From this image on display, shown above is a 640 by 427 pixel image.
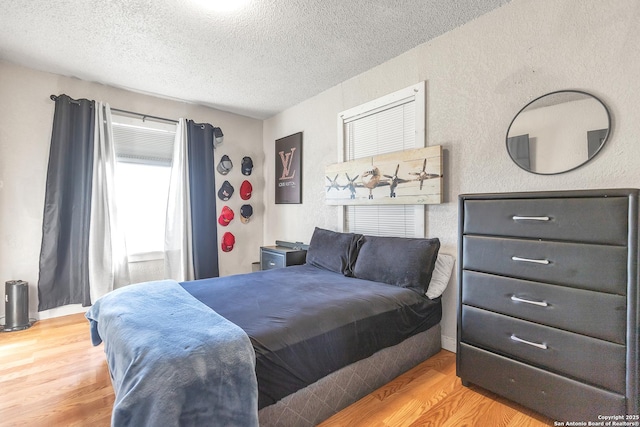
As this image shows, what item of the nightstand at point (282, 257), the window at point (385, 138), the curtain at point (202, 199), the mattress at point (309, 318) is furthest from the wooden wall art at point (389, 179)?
the curtain at point (202, 199)

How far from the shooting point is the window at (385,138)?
8.35 feet

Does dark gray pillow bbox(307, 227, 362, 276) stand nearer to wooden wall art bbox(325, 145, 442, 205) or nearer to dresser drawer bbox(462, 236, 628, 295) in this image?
wooden wall art bbox(325, 145, 442, 205)

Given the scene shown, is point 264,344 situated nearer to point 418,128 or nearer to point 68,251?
point 418,128

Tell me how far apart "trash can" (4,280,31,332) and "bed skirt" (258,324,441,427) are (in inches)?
116

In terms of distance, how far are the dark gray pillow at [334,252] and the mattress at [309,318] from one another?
22 cm

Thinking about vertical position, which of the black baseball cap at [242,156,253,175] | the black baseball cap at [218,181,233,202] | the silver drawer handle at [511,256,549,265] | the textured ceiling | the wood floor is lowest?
the wood floor

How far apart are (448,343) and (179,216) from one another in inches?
129

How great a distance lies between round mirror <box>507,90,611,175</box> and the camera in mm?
1676

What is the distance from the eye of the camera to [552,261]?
1470 mm

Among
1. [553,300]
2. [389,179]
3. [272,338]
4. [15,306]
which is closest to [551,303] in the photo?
[553,300]

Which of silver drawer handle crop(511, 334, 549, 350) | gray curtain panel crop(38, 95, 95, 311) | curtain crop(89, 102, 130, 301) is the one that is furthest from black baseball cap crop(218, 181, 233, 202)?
silver drawer handle crop(511, 334, 549, 350)

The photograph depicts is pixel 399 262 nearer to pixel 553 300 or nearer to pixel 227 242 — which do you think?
pixel 553 300

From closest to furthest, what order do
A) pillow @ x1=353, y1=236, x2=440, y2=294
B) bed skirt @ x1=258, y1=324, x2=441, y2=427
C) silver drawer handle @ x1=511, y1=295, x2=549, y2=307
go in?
1. bed skirt @ x1=258, y1=324, x2=441, y2=427
2. silver drawer handle @ x1=511, y1=295, x2=549, y2=307
3. pillow @ x1=353, y1=236, x2=440, y2=294

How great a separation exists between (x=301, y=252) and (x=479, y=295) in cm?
203
